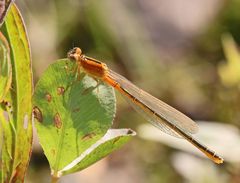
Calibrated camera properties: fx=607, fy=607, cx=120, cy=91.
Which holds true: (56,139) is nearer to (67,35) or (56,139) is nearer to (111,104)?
(111,104)

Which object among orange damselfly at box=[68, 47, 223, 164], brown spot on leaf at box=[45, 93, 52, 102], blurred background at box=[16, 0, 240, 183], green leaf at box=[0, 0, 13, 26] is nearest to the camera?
green leaf at box=[0, 0, 13, 26]

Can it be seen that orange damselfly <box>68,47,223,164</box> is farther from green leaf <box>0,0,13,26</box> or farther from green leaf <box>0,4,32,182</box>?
green leaf <box>0,0,13,26</box>

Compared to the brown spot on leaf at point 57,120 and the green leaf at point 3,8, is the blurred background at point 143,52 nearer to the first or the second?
the brown spot on leaf at point 57,120

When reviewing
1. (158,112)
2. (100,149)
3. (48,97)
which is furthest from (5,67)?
(158,112)

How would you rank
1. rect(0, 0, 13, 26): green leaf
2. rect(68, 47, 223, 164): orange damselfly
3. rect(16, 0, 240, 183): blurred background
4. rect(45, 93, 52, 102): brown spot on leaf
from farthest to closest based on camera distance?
rect(16, 0, 240, 183): blurred background
rect(68, 47, 223, 164): orange damselfly
rect(45, 93, 52, 102): brown spot on leaf
rect(0, 0, 13, 26): green leaf

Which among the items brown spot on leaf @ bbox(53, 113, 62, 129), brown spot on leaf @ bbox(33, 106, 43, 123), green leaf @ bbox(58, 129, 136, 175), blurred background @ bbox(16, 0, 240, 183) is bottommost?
blurred background @ bbox(16, 0, 240, 183)

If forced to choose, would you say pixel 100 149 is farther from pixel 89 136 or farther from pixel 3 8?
pixel 3 8

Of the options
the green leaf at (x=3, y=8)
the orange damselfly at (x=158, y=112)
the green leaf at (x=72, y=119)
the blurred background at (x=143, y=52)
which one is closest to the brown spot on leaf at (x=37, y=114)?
the green leaf at (x=72, y=119)

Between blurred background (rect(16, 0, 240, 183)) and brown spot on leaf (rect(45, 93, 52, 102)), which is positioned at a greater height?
brown spot on leaf (rect(45, 93, 52, 102))

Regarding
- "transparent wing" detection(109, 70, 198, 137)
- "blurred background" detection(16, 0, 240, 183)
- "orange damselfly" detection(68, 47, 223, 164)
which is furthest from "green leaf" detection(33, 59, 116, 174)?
"blurred background" detection(16, 0, 240, 183)
